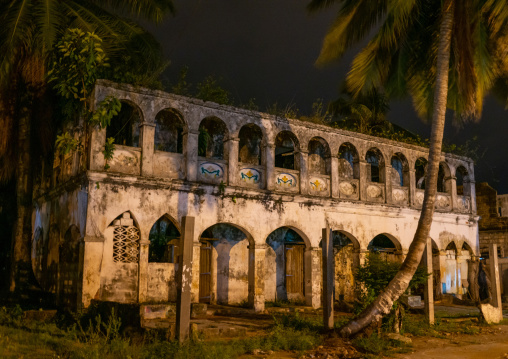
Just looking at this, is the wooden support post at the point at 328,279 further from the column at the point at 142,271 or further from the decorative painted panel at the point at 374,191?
the decorative painted panel at the point at 374,191

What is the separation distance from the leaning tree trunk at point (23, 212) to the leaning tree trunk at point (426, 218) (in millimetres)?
8367

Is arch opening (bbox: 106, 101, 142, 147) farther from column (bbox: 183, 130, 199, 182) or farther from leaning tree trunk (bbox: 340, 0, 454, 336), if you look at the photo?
leaning tree trunk (bbox: 340, 0, 454, 336)

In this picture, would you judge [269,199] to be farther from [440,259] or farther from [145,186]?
[440,259]

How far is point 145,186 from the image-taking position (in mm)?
12797

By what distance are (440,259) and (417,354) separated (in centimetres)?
1023

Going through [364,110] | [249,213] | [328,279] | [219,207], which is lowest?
[328,279]

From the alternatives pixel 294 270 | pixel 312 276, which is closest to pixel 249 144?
pixel 294 270

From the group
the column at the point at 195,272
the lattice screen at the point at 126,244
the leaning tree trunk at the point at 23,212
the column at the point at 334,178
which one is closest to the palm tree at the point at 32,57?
the leaning tree trunk at the point at 23,212

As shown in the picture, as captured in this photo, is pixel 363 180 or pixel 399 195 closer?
pixel 363 180

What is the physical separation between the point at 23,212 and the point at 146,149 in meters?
3.72

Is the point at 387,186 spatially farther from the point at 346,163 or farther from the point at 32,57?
the point at 32,57

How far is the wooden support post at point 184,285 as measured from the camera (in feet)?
25.8

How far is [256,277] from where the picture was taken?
1440cm

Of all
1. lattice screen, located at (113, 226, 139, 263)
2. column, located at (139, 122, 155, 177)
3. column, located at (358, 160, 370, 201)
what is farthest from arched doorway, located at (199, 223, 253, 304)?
column, located at (358, 160, 370, 201)
